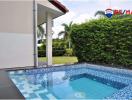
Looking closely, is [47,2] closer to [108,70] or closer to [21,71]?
[21,71]

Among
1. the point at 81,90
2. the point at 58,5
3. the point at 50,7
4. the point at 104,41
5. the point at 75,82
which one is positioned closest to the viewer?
the point at 81,90

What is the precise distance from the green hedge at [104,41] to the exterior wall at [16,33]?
4.48m

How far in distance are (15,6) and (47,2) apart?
2481mm

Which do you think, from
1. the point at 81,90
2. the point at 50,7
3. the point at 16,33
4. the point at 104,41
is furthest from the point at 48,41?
the point at 81,90

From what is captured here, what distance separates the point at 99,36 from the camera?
13.2m

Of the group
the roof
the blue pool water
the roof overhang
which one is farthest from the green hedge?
the blue pool water

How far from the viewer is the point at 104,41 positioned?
42.7 feet

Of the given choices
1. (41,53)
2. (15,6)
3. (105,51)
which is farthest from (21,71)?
(41,53)

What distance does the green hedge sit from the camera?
1176 cm

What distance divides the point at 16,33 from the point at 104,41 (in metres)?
5.99

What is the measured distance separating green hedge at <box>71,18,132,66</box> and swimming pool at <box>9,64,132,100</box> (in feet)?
4.66

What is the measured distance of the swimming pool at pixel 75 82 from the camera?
677 centimetres

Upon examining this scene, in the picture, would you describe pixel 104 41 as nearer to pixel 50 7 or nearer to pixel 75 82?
pixel 50 7

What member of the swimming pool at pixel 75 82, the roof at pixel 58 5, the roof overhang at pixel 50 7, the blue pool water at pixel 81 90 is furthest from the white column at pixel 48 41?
the blue pool water at pixel 81 90
